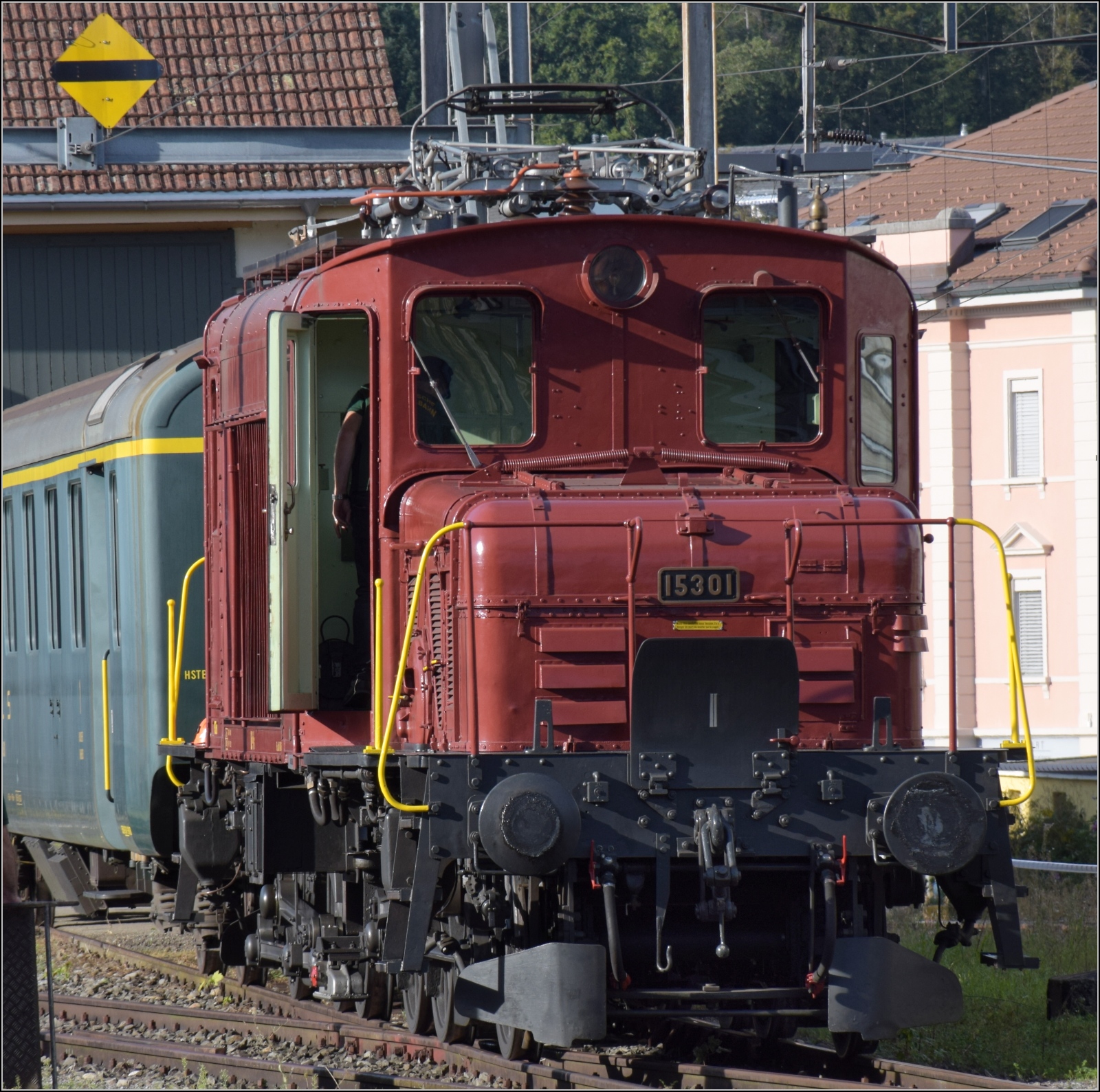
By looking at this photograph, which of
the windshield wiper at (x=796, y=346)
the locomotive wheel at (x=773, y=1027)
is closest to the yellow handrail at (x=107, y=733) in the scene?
the locomotive wheel at (x=773, y=1027)

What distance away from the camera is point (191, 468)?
11070 mm

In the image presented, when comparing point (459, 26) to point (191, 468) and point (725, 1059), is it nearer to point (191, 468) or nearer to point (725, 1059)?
point (191, 468)

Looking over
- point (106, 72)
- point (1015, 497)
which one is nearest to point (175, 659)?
point (106, 72)

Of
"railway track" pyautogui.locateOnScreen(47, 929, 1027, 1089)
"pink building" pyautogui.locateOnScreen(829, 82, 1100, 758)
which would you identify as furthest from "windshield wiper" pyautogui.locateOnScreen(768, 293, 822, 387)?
"pink building" pyautogui.locateOnScreen(829, 82, 1100, 758)

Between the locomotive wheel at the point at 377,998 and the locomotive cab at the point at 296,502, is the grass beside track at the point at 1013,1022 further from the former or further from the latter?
the locomotive cab at the point at 296,502

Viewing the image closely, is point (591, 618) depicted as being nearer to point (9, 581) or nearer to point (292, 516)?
point (292, 516)

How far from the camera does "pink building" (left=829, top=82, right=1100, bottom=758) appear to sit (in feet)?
99.1

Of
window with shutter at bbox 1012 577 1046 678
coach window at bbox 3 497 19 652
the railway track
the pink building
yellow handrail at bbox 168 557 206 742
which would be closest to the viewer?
the railway track

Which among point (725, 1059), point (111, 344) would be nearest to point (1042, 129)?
point (111, 344)

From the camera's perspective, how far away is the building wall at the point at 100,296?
1939cm

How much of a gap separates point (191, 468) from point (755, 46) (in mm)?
46242

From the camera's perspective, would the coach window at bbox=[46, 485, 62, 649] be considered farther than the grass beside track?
Yes

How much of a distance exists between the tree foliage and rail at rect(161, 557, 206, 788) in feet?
96.6

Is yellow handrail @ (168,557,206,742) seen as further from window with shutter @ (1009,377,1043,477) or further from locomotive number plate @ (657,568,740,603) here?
window with shutter @ (1009,377,1043,477)
